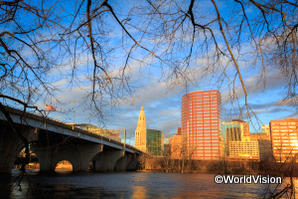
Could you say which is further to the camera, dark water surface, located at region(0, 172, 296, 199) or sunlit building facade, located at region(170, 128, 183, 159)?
sunlit building facade, located at region(170, 128, 183, 159)

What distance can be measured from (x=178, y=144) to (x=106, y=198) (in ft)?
216

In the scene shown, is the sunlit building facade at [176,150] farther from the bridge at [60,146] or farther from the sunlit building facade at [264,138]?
the sunlit building facade at [264,138]

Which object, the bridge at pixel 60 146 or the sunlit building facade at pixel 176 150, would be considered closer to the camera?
the bridge at pixel 60 146

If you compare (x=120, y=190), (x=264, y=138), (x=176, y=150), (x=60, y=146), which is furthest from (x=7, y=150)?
(x=176, y=150)

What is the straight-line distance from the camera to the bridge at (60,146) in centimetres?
3322

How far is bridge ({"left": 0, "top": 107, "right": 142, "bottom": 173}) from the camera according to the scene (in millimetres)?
33219

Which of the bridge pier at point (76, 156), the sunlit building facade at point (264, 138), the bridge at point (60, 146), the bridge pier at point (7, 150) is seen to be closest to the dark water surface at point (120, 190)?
the bridge at point (60, 146)

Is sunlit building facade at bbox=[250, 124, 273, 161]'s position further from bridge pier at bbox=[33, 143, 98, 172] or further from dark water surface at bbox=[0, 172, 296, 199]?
bridge pier at bbox=[33, 143, 98, 172]

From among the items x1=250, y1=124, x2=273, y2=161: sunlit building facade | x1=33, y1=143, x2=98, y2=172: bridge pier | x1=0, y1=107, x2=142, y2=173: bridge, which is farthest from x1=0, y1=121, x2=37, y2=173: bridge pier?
x1=250, y1=124, x2=273, y2=161: sunlit building facade

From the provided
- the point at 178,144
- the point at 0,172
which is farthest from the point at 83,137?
the point at 178,144

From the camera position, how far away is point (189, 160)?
258 ft

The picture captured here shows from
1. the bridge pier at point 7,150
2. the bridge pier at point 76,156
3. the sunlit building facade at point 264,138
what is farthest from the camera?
the bridge pier at point 76,156

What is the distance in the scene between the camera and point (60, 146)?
2711 centimetres

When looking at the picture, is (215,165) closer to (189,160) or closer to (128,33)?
(189,160)
